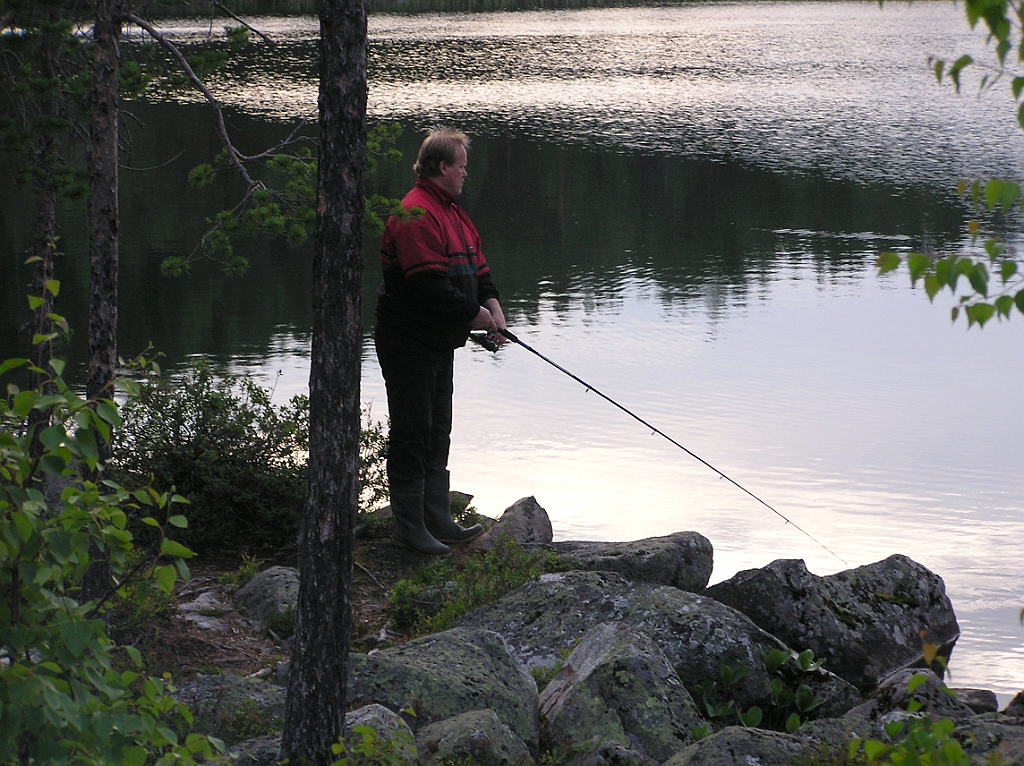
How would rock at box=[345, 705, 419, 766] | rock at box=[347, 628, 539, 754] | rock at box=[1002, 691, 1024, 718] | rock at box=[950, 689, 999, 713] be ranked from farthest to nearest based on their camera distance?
rock at box=[950, 689, 999, 713] → rock at box=[1002, 691, 1024, 718] → rock at box=[347, 628, 539, 754] → rock at box=[345, 705, 419, 766]

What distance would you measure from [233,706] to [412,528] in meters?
2.61

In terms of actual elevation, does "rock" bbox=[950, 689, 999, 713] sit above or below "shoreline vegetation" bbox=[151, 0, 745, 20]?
below

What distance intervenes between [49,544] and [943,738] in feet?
5.88

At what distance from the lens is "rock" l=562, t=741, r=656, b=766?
4.21 meters

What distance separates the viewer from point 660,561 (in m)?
6.66

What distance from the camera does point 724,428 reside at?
10.5 metres

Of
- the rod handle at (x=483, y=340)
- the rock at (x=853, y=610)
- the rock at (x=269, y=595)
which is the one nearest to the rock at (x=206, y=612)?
the rock at (x=269, y=595)

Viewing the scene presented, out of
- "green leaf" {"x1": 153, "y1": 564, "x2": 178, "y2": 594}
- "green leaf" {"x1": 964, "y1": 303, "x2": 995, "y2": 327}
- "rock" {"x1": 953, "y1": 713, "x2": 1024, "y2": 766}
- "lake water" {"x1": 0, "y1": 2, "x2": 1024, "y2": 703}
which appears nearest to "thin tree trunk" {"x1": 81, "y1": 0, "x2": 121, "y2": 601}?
"green leaf" {"x1": 153, "y1": 564, "x2": 178, "y2": 594}

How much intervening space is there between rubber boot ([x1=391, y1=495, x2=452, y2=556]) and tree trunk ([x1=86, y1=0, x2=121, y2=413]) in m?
1.88

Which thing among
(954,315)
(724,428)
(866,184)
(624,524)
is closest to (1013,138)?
(866,184)

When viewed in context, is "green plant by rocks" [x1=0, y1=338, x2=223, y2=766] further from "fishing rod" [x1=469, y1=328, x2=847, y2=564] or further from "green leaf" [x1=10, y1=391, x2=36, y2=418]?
"fishing rod" [x1=469, y1=328, x2=847, y2=564]

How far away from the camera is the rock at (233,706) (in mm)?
4266

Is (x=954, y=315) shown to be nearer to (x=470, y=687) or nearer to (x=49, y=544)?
(x=49, y=544)

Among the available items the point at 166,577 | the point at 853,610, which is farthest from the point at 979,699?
the point at 166,577
